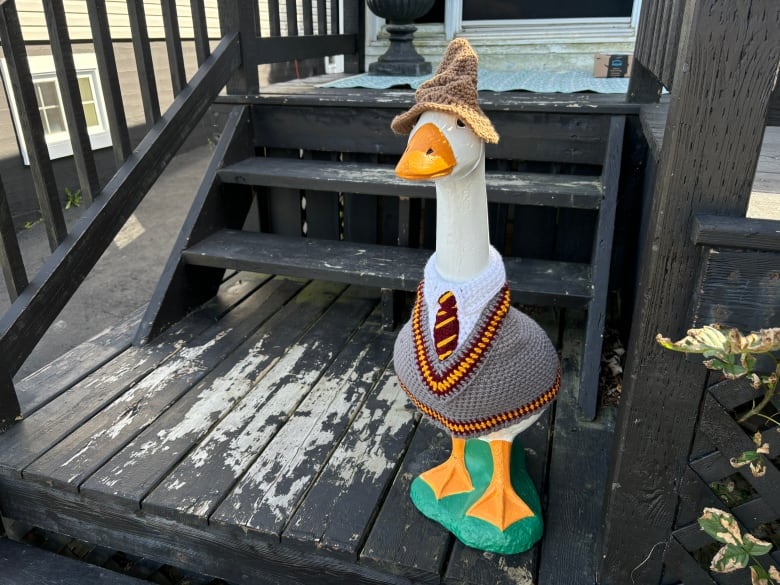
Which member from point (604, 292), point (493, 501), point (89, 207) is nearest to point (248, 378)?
point (89, 207)

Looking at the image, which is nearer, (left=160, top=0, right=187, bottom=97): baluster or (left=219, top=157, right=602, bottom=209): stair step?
(left=219, top=157, right=602, bottom=209): stair step

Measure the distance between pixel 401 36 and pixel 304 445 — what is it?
9.62ft

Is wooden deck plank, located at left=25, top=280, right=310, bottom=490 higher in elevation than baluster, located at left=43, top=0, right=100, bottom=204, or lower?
lower

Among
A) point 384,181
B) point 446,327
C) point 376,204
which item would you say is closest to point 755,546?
point 446,327

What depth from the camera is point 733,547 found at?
1.03 metres

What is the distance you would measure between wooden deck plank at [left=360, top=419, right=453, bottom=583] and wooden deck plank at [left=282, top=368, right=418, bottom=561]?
3cm

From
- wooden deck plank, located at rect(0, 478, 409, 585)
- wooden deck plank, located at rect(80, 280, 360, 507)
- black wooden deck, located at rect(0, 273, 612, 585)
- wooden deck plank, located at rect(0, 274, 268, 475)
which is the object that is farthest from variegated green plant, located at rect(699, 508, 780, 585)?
wooden deck plank, located at rect(0, 274, 268, 475)

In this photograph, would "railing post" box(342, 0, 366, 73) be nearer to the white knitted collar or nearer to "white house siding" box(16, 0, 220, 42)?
"white house siding" box(16, 0, 220, 42)

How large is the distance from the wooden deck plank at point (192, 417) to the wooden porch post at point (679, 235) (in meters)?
1.20

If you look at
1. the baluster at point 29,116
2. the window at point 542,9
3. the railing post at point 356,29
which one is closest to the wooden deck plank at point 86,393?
the baluster at point 29,116

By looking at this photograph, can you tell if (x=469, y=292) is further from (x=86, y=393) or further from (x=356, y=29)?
(x=356, y=29)

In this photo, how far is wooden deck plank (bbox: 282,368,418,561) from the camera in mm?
1450

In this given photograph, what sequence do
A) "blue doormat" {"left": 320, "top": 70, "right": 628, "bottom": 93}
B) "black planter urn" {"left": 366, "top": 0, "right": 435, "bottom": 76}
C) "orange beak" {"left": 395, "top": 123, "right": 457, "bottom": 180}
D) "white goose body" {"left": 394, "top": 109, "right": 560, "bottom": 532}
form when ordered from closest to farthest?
"orange beak" {"left": 395, "top": 123, "right": 457, "bottom": 180} < "white goose body" {"left": 394, "top": 109, "right": 560, "bottom": 532} < "blue doormat" {"left": 320, "top": 70, "right": 628, "bottom": 93} < "black planter urn" {"left": 366, "top": 0, "right": 435, "bottom": 76}

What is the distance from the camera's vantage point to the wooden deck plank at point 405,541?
1375mm
